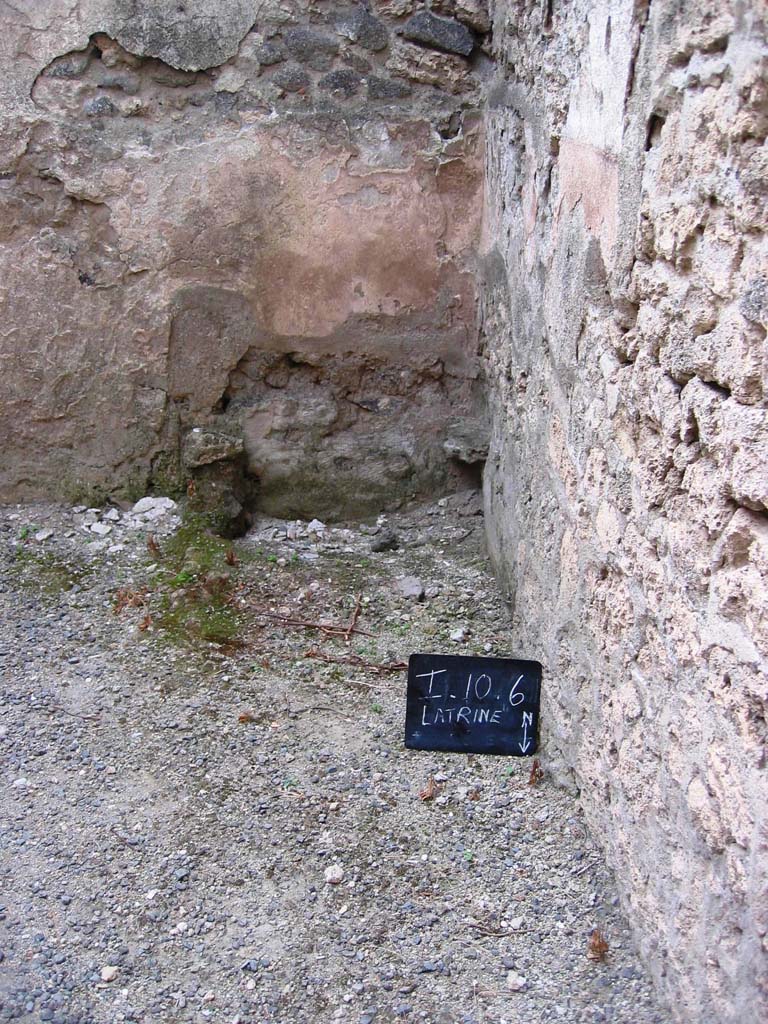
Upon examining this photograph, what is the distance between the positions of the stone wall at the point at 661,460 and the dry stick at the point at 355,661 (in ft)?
1.37

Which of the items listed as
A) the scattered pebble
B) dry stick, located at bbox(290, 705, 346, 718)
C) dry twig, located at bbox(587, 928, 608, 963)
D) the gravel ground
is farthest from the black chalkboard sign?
dry twig, located at bbox(587, 928, 608, 963)

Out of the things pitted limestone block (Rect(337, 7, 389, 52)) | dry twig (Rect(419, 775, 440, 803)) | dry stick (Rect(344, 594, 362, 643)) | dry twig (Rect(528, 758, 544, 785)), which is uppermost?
pitted limestone block (Rect(337, 7, 389, 52))

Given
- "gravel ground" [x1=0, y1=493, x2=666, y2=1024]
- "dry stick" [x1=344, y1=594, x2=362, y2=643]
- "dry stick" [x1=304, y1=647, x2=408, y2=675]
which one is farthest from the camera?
"dry stick" [x1=344, y1=594, x2=362, y2=643]

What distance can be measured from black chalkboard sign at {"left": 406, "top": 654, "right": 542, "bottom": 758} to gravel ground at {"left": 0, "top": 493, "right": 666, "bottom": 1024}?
5 cm

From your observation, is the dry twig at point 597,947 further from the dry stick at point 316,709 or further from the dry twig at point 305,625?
the dry twig at point 305,625

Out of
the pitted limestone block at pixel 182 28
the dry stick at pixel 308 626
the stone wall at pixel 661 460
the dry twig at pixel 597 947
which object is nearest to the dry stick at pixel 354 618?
the dry stick at pixel 308 626

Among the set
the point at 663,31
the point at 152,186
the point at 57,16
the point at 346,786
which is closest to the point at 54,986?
the point at 346,786

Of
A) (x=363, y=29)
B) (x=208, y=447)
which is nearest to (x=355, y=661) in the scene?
(x=208, y=447)

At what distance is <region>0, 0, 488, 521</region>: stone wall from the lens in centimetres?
288

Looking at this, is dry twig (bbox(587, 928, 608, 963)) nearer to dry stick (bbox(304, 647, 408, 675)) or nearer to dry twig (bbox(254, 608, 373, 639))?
dry stick (bbox(304, 647, 408, 675))

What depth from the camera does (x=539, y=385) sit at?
2.40 metres

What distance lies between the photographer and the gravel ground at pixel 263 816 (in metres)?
1.71

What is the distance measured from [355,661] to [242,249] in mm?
1335

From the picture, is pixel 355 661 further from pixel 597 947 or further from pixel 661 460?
pixel 661 460
